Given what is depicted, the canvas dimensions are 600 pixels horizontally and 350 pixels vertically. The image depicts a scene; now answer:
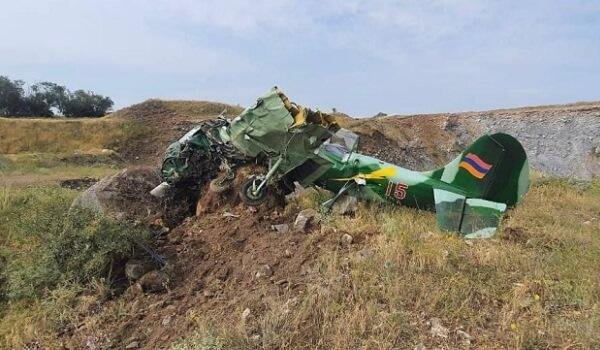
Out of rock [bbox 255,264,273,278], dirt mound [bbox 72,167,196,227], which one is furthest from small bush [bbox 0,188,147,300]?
rock [bbox 255,264,273,278]

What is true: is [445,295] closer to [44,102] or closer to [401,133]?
[401,133]

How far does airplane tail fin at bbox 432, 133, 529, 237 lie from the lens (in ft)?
23.4

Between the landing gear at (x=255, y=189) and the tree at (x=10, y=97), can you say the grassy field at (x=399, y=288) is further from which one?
the tree at (x=10, y=97)

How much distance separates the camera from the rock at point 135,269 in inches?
255

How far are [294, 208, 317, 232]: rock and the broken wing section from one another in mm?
1782

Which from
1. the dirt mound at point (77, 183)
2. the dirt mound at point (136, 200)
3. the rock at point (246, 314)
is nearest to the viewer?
the rock at point (246, 314)

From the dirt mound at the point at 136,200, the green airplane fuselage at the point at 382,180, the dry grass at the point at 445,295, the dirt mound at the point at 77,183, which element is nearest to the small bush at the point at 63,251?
the dirt mound at the point at 136,200

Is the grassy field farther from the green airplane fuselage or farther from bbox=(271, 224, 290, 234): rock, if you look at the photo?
bbox=(271, 224, 290, 234): rock

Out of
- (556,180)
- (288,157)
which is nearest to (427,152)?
(556,180)

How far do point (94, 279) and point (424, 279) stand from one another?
3.78 m

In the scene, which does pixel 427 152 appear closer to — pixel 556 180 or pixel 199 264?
pixel 556 180

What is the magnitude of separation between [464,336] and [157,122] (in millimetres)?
30640

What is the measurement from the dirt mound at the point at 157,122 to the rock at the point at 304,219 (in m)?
21.9

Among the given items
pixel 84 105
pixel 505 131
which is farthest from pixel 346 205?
pixel 84 105
